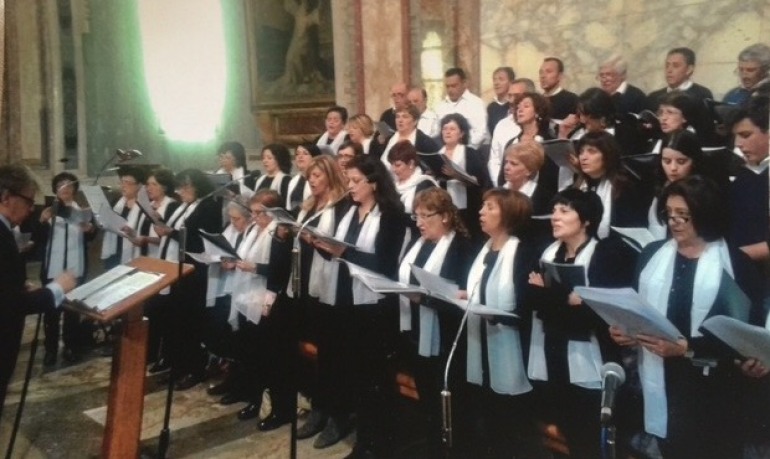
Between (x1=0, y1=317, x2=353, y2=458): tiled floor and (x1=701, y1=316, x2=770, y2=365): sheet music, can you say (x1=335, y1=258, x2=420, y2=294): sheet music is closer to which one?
(x1=701, y1=316, x2=770, y2=365): sheet music

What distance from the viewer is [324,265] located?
4707 mm

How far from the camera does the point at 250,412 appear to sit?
5.03 meters

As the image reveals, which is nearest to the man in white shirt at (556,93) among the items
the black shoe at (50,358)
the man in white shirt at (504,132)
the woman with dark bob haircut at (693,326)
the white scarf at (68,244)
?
the man in white shirt at (504,132)

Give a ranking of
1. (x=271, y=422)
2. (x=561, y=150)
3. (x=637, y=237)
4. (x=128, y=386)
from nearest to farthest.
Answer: (x=637, y=237) → (x=128, y=386) → (x=561, y=150) → (x=271, y=422)

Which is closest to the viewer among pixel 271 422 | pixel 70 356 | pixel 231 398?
pixel 271 422

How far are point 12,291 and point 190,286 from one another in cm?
237

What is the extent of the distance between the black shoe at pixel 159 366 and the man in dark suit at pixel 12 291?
8.16 ft

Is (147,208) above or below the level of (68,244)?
above

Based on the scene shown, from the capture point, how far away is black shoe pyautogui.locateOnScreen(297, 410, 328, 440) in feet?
15.2

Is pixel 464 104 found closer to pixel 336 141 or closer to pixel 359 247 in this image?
pixel 336 141

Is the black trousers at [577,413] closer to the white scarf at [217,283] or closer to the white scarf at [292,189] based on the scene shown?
the white scarf at [217,283]

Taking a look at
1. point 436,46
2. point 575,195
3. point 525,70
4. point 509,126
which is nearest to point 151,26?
point 436,46

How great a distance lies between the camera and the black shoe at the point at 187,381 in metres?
5.66

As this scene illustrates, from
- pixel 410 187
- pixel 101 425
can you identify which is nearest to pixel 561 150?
pixel 410 187
